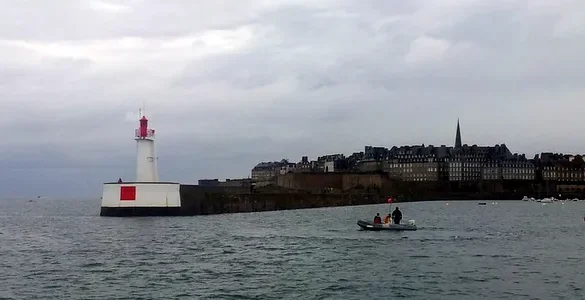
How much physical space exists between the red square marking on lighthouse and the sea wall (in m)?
5.71

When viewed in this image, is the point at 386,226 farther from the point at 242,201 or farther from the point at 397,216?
the point at 242,201

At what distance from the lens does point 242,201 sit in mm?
88500

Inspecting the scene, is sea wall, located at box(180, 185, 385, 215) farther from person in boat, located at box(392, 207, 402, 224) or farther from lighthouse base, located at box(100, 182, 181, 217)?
person in boat, located at box(392, 207, 402, 224)

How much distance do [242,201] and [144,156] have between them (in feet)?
80.3

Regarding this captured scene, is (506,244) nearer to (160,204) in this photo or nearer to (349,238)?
(349,238)

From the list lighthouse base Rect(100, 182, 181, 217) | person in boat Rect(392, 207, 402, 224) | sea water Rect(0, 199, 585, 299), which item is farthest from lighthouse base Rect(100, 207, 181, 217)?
person in boat Rect(392, 207, 402, 224)

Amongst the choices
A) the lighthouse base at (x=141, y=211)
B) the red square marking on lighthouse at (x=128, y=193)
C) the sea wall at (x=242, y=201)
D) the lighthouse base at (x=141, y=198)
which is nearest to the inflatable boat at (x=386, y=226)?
Result: the lighthouse base at (x=141, y=198)

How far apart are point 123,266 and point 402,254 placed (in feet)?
44.4

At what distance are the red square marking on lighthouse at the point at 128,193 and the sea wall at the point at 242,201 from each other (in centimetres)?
571

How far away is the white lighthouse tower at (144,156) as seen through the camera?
216ft

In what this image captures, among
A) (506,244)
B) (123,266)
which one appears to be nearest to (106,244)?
(123,266)

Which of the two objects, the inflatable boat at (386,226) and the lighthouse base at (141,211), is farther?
the lighthouse base at (141,211)

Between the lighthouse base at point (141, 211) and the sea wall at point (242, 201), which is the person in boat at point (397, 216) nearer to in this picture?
the lighthouse base at point (141, 211)

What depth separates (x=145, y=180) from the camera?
217 ft
